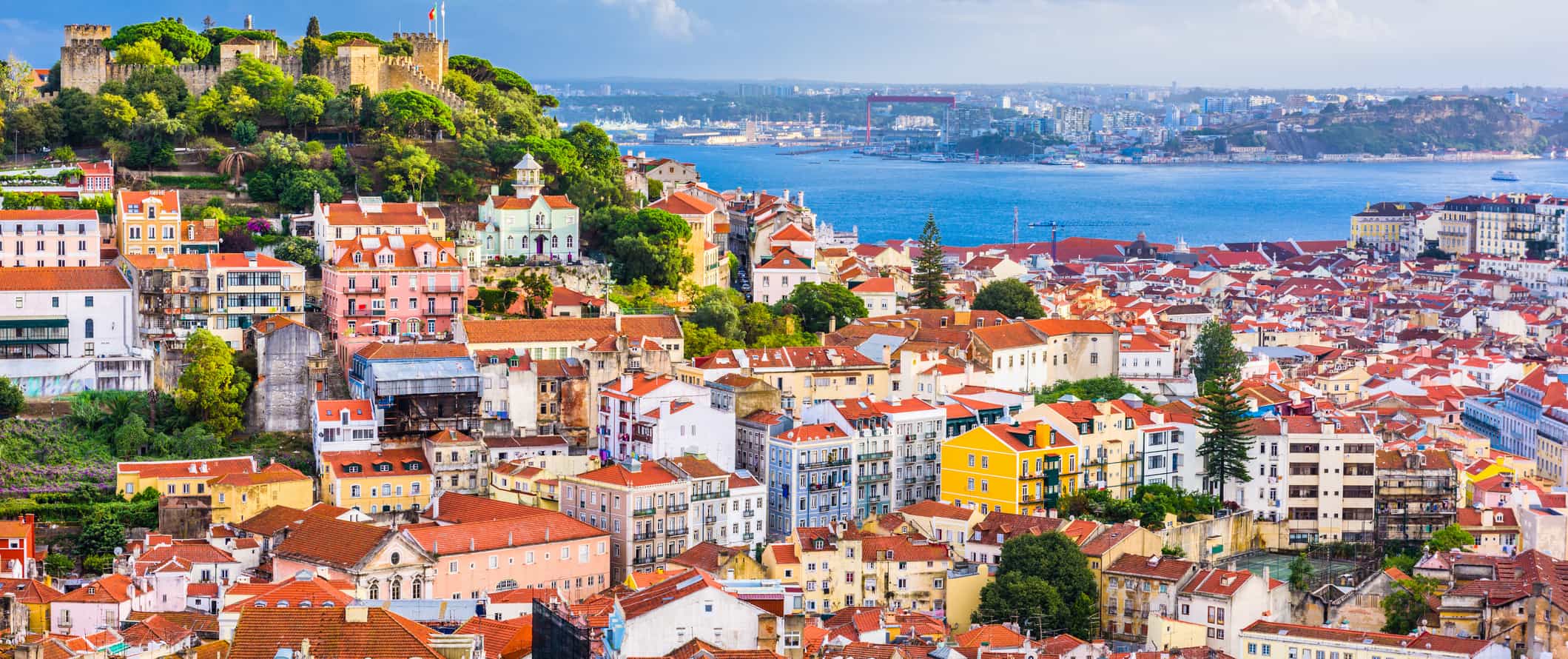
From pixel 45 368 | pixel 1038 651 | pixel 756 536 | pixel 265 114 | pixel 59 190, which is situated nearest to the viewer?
pixel 1038 651

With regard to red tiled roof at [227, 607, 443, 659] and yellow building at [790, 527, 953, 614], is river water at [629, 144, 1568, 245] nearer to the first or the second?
yellow building at [790, 527, 953, 614]

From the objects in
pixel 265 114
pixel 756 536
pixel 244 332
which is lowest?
pixel 756 536

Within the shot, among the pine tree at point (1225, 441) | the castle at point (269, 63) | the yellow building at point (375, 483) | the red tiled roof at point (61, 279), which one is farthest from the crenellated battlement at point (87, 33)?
the pine tree at point (1225, 441)

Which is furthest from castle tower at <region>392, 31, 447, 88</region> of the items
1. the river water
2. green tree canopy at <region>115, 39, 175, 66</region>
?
the river water

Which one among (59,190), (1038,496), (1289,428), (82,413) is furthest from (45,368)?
(1289,428)

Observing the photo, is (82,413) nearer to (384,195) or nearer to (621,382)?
(621,382)

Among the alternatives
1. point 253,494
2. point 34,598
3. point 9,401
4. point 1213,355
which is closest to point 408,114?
point 9,401
